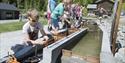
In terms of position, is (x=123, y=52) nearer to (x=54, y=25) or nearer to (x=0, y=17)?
(x=54, y=25)

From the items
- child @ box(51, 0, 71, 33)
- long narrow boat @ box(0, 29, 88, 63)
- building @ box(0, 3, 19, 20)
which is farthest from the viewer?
building @ box(0, 3, 19, 20)

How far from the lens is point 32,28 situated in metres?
7.36

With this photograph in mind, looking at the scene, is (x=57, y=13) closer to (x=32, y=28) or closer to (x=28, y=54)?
(x=32, y=28)

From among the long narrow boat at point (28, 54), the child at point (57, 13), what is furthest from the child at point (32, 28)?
the child at point (57, 13)

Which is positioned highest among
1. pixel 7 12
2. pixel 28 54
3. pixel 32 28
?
pixel 32 28

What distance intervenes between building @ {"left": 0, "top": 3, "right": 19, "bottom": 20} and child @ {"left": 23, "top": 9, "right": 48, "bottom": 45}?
49951 millimetres

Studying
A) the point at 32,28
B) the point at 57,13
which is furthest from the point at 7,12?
the point at 32,28

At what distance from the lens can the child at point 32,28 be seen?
6.92m

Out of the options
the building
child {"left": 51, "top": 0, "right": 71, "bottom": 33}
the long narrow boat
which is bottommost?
the building

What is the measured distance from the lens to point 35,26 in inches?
290

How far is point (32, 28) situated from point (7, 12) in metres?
53.3

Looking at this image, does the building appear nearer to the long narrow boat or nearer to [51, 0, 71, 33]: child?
[51, 0, 71, 33]: child

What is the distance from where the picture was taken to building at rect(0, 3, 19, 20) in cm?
5734

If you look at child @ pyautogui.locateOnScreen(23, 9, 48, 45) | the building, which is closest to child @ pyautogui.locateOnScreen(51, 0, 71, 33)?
child @ pyautogui.locateOnScreen(23, 9, 48, 45)
